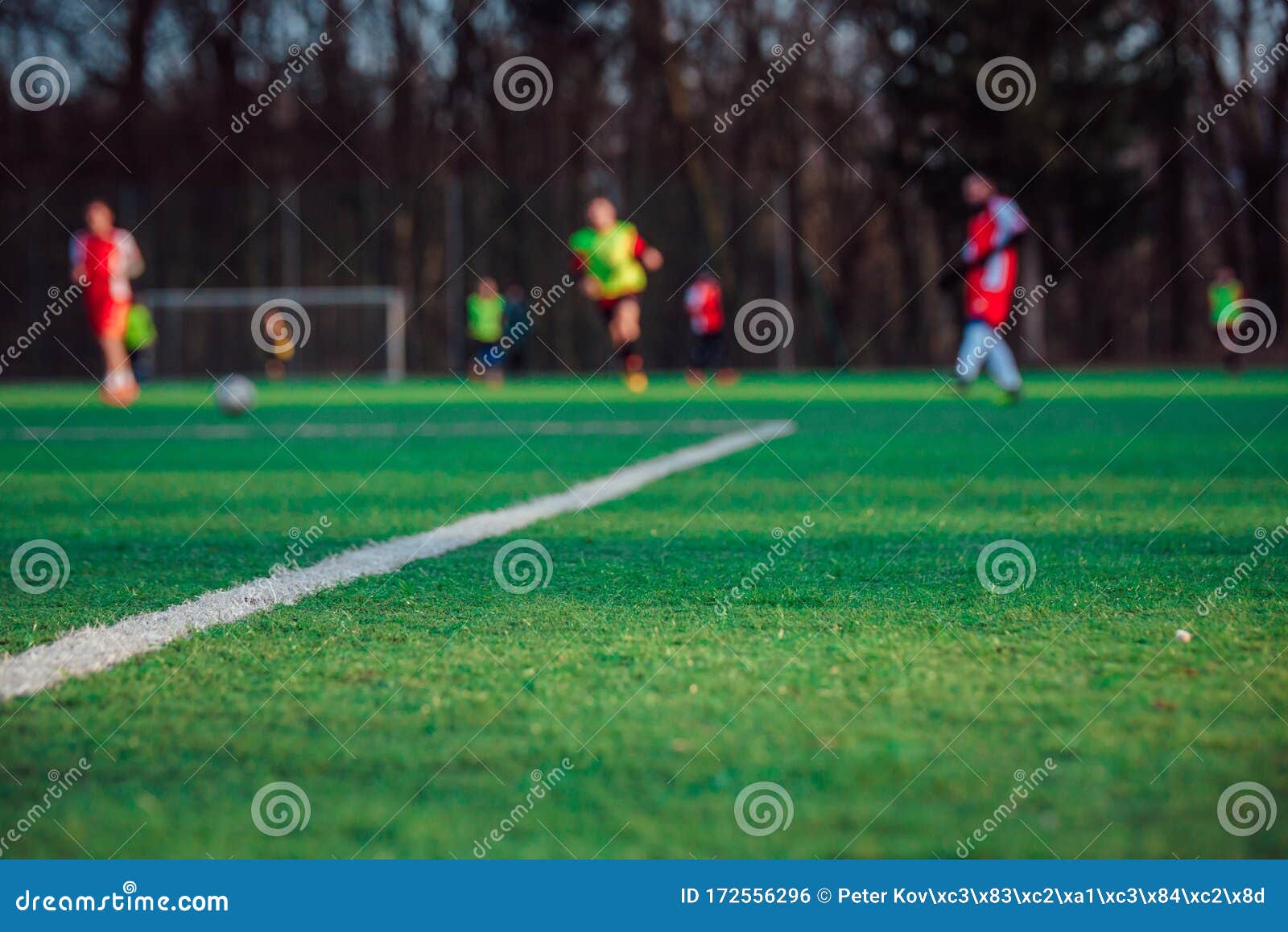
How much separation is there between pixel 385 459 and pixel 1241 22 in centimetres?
2532

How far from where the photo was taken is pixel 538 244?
28750 millimetres

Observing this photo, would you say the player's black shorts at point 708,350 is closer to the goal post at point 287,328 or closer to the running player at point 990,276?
the goal post at point 287,328

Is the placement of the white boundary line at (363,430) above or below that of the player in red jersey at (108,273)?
below

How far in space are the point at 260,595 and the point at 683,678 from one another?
1364mm

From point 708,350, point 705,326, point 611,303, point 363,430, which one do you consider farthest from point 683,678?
point 708,350

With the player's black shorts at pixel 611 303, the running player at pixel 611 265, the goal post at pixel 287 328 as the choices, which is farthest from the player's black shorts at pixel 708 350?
the goal post at pixel 287 328

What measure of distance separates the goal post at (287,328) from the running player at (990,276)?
16.4 meters

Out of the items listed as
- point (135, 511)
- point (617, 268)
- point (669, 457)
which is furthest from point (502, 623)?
point (617, 268)

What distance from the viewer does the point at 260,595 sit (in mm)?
3521

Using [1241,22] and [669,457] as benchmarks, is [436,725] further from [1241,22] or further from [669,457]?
[1241,22]

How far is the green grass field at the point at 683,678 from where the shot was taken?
1.85m

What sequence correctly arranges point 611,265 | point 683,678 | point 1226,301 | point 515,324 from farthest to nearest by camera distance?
1. point 515,324
2. point 1226,301
3. point 611,265
4. point 683,678

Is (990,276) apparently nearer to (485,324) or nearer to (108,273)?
(108,273)

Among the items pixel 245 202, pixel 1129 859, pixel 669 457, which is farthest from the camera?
pixel 245 202
